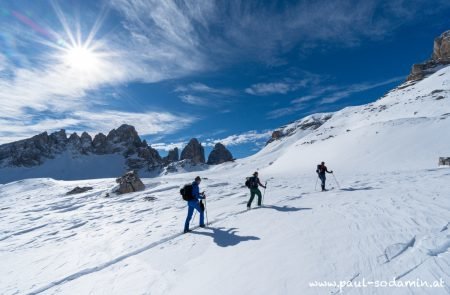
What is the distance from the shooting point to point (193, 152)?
160750 millimetres

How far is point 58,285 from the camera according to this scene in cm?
693

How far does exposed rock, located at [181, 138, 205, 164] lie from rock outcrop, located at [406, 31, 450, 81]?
108 m

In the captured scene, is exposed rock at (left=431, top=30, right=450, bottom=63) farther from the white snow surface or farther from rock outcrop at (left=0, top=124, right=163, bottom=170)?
rock outcrop at (left=0, top=124, right=163, bottom=170)

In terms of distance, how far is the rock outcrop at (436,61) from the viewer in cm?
9482

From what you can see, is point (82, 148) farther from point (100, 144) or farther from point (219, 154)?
point (219, 154)

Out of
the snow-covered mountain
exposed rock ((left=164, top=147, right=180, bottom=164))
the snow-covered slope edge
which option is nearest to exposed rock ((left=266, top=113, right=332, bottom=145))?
exposed rock ((left=164, top=147, right=180, bottom=164))

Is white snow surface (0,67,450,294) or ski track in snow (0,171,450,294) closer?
white snow surface (0,67,450,294)

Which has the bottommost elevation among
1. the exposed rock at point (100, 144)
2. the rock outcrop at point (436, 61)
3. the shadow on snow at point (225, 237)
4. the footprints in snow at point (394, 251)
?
the shadow on snow at point (225, 237)

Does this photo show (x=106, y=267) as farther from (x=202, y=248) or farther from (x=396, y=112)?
(x=396, y=112)

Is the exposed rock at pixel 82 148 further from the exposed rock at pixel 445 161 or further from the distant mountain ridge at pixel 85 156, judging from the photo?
the exposed rock at pixel 445 161

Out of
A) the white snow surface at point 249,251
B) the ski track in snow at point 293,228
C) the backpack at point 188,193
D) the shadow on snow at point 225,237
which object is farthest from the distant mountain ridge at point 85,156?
the shadow on snow at point 225,237

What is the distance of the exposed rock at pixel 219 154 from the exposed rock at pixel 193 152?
586 centimetres

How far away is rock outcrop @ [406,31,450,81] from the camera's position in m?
94.8

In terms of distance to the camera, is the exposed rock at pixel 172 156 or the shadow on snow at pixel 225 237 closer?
the shadow on snow at pixel 225 237
